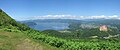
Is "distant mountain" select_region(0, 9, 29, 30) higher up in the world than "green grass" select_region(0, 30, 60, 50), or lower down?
higher up

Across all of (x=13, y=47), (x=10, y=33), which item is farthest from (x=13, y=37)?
(x=13, y=47)

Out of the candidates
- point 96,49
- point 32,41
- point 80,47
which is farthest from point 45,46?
point 96,49

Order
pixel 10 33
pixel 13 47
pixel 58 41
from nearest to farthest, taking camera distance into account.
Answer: pixel 13 47 < pixel 58 41 < pixel 10 33

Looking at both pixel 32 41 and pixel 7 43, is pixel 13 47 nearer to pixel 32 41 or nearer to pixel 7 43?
pixel 7 43

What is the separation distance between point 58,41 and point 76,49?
317 cm

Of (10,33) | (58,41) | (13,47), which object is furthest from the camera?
(10,33)

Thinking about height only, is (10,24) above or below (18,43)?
above

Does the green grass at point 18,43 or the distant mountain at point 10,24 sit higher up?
the distant mountain at point 10,24

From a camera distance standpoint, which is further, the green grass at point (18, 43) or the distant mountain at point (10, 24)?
the distant mountain at point (10, 24)

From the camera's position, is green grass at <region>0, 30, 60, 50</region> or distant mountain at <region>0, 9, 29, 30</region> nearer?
green grass at <region>0, 30, 60, 50</region>

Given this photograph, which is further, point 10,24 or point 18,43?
point 10,24

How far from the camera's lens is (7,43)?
2828 cm

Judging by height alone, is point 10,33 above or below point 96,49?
above

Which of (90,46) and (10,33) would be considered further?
(10,33)
